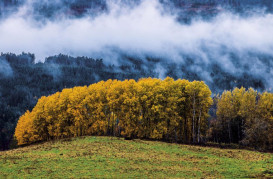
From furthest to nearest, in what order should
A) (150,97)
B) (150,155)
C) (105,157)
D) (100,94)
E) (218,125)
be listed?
(218,125) < (100,94) < (150,97) < (150,155) < (105,157)

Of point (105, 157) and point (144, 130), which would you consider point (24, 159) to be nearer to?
point (105, 157)

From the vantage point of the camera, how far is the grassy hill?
103 ft

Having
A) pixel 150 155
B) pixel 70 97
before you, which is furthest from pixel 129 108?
pixel 150 155

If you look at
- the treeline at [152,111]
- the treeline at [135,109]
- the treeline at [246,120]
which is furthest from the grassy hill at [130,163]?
the treeline at [246,120]

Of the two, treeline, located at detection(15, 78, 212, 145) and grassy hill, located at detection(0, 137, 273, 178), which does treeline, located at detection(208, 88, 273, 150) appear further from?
grassy hill, located at detection(0, 137, 273, 178)

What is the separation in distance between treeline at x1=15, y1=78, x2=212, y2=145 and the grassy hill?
1861 centimetres

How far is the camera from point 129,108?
7181 centimetres

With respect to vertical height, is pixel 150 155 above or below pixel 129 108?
below

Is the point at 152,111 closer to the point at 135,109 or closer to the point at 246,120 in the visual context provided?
the point at 135,109

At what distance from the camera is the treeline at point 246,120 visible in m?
67.8

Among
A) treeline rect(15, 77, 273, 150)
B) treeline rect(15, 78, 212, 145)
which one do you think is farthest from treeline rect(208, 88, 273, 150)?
treeline rect(15, 78, 212, 145)

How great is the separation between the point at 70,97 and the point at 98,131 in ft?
43.1

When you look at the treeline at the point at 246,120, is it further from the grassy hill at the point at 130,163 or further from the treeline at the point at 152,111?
the grassy hill at the point at 130,163

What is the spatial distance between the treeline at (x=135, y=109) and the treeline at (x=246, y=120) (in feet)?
39.3
